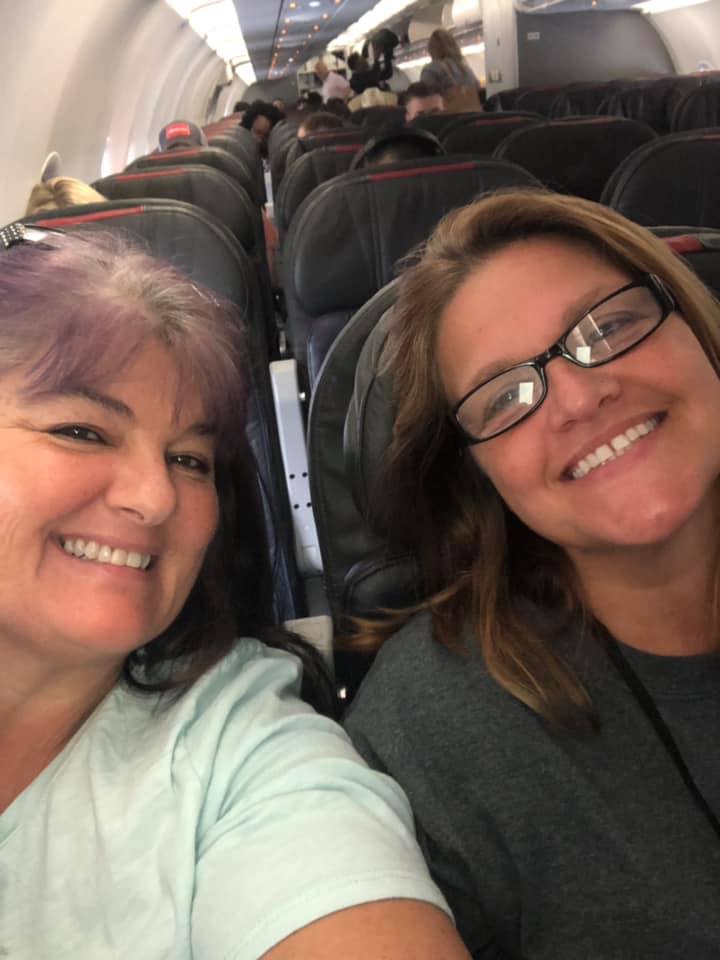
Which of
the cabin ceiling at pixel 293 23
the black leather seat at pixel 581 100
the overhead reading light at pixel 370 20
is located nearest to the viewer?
the black leather seat at pixel 581 100

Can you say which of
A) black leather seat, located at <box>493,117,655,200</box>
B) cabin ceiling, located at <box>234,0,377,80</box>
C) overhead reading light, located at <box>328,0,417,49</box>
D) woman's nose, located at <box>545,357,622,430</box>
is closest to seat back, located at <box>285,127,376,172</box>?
black leather seat, located at <box>493,117,655,200</box>

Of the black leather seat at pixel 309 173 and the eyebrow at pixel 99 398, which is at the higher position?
→ the eyebrow at pixel 99 398

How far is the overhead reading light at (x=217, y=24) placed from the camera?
9570mm

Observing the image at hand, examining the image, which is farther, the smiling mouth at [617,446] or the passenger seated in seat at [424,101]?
the passenger seated in seat at [424,101]

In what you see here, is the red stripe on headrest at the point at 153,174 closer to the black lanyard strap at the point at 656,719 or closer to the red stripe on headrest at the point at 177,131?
the black lanyard strap at the point at 656,719

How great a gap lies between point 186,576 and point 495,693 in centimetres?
40

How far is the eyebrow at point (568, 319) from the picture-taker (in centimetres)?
104

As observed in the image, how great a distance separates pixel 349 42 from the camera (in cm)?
2123

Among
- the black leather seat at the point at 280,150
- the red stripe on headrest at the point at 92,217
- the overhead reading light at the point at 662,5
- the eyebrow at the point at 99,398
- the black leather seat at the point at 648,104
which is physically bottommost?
the black leather seat at the point at 648,104

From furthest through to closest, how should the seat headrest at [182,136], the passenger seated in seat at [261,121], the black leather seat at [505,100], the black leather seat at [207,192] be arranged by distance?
the passenger seated in seat at [261,121] → the black leather seat at [505,100] → the seat headrest at [182,136] → the black leather seat at [207,192]

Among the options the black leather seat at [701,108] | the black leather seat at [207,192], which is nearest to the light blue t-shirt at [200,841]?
the black leather seat at [207,192]

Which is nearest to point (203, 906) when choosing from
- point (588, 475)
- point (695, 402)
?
point (588, 475)

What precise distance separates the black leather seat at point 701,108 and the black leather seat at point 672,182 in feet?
15.4

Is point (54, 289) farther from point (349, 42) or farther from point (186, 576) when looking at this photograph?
point (349, 42)
